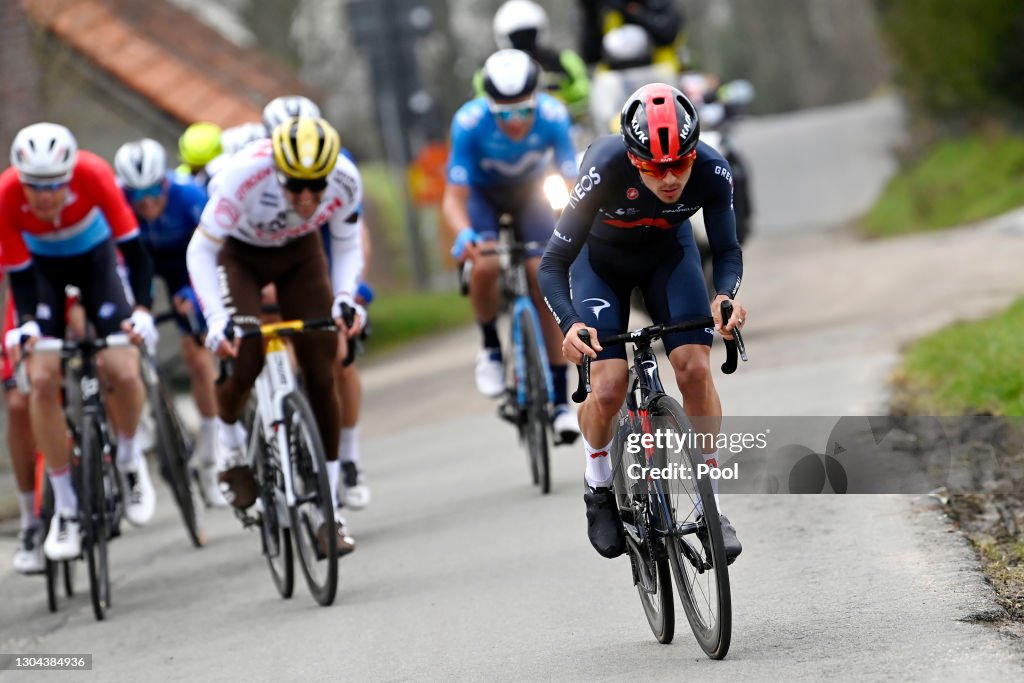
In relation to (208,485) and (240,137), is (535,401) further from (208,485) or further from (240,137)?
(240,137)

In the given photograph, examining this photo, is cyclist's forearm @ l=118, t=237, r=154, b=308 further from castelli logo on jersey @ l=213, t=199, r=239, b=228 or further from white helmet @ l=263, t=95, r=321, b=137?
castelli logo on jersey @ l=213, t=199, r=239, b=228

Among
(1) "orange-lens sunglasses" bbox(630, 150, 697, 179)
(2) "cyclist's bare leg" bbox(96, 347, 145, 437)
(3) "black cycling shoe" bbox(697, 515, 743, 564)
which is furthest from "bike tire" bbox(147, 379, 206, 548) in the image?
(3) "black cycling shoe" bbox(697, 515, 743, 564)

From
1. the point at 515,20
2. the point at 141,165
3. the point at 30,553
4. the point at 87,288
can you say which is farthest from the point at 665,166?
the point at 515,20

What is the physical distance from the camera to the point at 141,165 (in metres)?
10.6

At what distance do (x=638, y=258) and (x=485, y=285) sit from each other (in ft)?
12.2

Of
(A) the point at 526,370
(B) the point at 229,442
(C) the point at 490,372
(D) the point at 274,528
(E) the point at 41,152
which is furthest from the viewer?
(C) the point at 490,372

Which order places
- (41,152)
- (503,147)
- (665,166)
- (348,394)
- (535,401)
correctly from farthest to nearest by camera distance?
(503,147) → (535,401) → (348,394) → (41,152) → (665,166)

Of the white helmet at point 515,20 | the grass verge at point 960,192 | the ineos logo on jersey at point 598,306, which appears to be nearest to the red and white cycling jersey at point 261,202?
the ineos logo on jersey at point 598,306

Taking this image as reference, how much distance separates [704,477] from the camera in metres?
5.77

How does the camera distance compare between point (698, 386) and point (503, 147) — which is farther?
point (503, 147)

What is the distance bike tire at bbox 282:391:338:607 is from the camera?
766 centimetres

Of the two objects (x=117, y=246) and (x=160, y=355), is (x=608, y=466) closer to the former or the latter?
(x=117, y=246)

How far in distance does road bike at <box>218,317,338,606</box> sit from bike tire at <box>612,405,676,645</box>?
5.02 ft

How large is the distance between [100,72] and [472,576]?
54.6 feet
